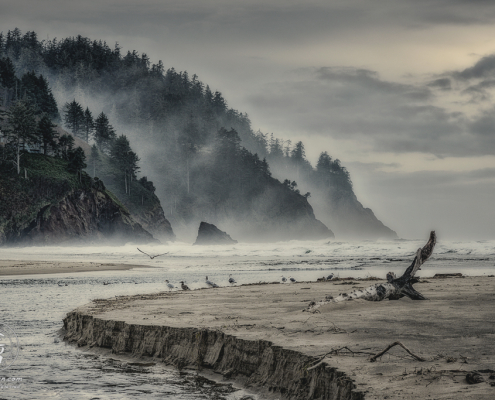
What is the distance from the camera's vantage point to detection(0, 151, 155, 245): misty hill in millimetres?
73812

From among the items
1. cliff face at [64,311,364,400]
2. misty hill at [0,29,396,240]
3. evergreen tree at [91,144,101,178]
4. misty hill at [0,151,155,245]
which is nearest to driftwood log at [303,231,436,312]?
cliff face at [64,311,364,400]

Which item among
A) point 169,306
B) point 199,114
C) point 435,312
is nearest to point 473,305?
point 435,312

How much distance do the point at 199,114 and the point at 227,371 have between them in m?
163

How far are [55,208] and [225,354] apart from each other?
2885 inches

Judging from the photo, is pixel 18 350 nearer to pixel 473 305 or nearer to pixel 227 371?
pixel 227 371

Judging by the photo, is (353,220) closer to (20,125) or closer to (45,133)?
(45,133)

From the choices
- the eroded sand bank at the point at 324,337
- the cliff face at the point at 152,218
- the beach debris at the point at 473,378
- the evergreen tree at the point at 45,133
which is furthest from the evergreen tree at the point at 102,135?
the beach debris at the point at 473,378

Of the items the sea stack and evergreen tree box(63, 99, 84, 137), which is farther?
evergreen tree box(63, 99, 84, 137)

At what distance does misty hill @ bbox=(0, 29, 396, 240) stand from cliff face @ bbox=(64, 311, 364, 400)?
11837 cm

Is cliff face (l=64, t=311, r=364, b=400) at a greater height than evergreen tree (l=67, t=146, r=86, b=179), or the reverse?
evergreen tree (l=67, t=146, r=86, b=179)

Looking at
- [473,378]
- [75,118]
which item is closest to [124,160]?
[75,118]

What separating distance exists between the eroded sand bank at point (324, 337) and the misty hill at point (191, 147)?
117m

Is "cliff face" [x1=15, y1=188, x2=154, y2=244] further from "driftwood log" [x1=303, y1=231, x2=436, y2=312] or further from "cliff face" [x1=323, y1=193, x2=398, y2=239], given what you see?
"cliff face" [x1=323, y1=193, x2=398, y2=239]

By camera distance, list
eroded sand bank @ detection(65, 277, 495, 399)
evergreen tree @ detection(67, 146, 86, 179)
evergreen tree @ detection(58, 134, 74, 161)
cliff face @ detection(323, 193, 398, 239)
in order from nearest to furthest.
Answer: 1. eroded sand bank @ detection(65, 277, 495, 399)
2. evergreen tree @ detection(67, 146, 86, 179)
3. evergreen tree @ detection(58, 134, 74, 161)
4. cliff face @ detection(323, 193, 398, 239)
